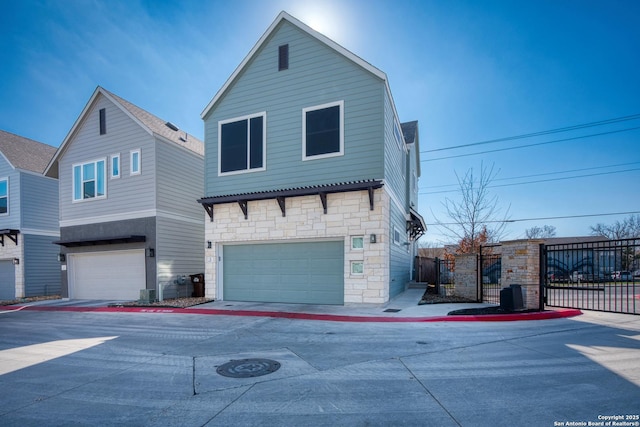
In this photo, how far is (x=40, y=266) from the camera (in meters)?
19.2

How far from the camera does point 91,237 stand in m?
16.0

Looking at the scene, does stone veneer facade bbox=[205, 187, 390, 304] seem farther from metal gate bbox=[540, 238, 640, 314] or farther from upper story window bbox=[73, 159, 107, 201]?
upper story window bbox=[73, 159, 107, 201]

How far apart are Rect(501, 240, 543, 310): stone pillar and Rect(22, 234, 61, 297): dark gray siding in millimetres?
23259

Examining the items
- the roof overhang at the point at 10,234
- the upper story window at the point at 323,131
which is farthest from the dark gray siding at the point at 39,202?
the upper story window at the point at 323,131

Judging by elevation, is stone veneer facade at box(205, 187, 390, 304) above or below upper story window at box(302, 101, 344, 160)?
below

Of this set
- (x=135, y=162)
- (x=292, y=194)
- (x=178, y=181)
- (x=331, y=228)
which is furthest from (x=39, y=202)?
(x=331, y=228)

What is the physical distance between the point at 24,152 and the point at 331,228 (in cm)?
2057

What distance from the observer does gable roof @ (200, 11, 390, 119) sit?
1148 cm

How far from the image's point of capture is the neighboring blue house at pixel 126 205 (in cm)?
1479

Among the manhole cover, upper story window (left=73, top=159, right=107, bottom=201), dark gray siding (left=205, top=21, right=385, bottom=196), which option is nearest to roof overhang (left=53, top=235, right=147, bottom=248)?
upper story window (left=73, top=159, right=107, bottom=201)

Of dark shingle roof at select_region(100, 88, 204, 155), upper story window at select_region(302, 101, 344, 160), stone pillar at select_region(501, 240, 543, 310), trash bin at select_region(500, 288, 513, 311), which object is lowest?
trash bin at select_region(500, 288, 513, 311)

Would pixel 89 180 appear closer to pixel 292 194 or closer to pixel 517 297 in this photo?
pixel 292 194

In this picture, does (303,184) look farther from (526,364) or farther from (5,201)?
(5,201)

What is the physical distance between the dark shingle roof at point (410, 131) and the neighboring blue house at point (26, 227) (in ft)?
70.1
